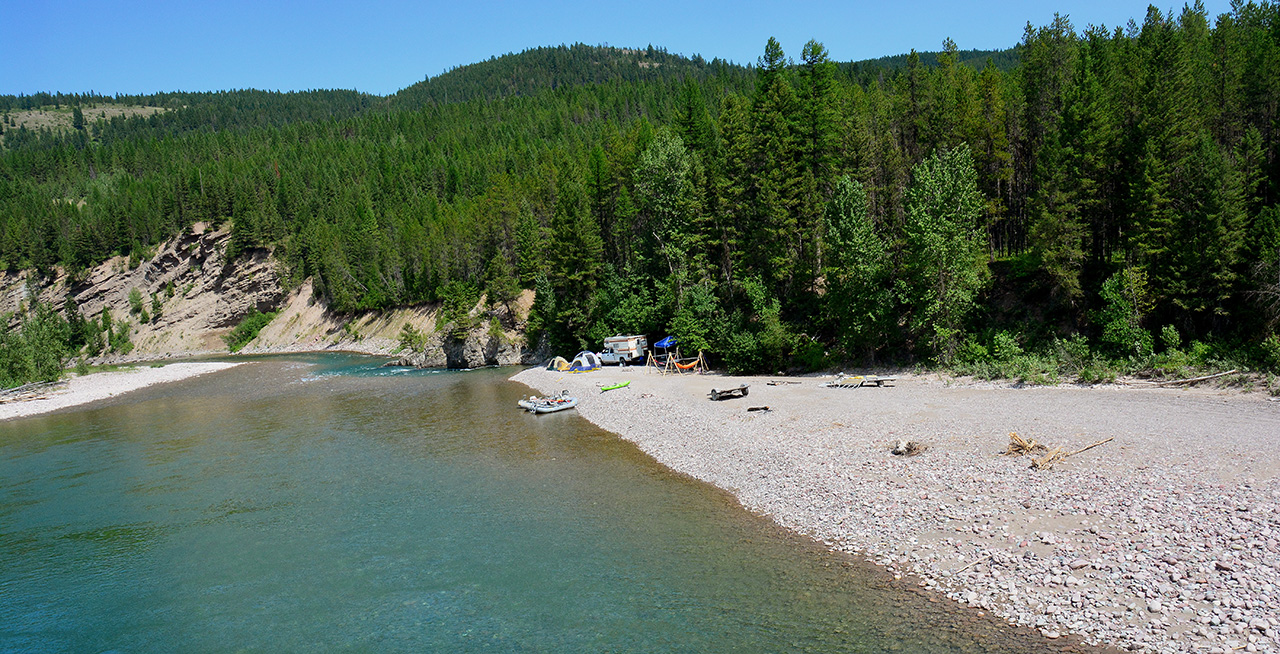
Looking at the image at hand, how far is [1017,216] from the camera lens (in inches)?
1811

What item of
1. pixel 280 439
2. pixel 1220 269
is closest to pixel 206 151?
pixel 280 439

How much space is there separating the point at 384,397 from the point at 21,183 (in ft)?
573

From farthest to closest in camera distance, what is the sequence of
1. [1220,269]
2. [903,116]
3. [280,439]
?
1. [903,116]
2. [280,439]
3. [1220,269]

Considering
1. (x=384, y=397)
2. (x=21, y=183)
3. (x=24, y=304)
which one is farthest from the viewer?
(x=21, y=183)

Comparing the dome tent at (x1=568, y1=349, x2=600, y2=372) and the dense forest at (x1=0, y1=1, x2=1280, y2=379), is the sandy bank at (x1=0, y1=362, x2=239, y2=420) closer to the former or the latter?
the dense forest at (x1=0, y1=1, x2=1280, y2=379)

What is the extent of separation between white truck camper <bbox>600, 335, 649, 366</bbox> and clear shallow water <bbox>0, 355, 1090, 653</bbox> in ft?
68.0

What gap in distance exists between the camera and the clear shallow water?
12.2 m

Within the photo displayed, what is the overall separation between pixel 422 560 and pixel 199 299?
392ft

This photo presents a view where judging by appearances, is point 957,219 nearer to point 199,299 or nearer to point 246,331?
point 246,331

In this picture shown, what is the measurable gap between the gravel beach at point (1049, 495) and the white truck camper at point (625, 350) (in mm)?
22134

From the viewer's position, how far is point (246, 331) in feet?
354

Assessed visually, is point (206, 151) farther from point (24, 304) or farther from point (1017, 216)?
point (1017, 216)

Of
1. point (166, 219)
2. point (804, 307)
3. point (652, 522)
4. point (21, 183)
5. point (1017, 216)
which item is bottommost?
point (652, 522)

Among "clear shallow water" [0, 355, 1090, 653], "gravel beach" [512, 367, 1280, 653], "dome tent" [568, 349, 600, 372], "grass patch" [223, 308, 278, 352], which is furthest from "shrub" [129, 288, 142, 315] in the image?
"gravel beach" [512, 367, 1280, 653]
